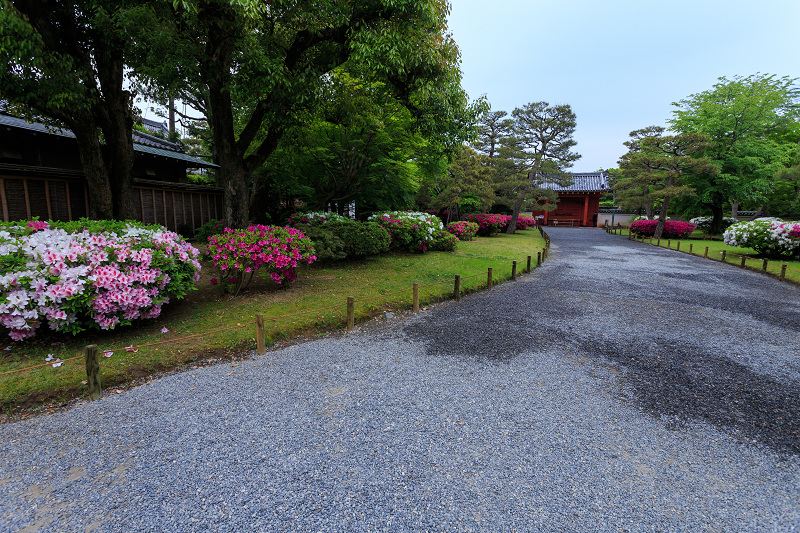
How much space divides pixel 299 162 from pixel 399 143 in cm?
331

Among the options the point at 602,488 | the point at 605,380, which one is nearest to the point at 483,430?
the point at 602,488

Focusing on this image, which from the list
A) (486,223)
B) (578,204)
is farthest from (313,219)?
(578,204)

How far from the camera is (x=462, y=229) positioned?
674 inches

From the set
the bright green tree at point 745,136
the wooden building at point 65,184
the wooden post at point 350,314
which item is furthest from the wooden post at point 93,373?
the bright green tree at point 745,136

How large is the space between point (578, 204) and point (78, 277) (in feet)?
134

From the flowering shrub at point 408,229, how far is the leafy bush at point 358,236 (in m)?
1.25

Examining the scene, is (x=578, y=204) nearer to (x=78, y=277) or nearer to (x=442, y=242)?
(x=442, y=242)

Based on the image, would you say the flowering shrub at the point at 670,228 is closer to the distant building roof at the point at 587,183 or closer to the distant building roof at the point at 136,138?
the distant building roof at the point at 587,183

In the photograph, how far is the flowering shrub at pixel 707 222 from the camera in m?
25.7

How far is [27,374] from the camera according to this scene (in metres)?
3.48

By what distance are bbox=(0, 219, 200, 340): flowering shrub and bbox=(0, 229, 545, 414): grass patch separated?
11.4 inches

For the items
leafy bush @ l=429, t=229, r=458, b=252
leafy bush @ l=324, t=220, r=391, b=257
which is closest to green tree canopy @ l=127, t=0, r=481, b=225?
leafy bush @ l=324, t=220, r=391, b=257

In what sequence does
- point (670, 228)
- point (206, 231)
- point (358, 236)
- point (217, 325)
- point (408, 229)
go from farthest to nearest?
point (670, 228) → point (408, 229) → point (206, 231) → point (358, 236) → point (217, 325)

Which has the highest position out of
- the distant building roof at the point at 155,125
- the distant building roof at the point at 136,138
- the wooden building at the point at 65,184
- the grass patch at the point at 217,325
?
the distant building roof at the point at 155,125
